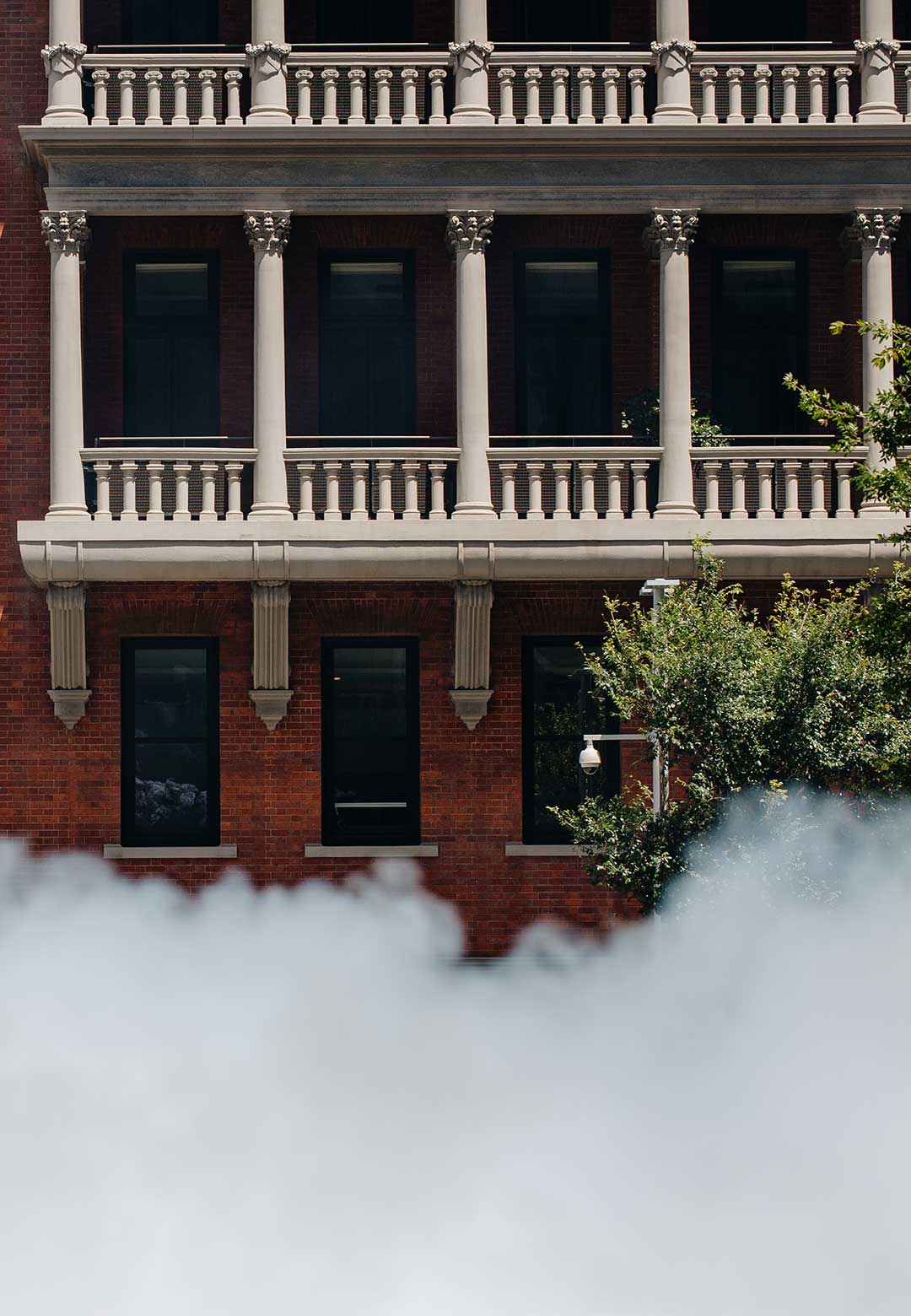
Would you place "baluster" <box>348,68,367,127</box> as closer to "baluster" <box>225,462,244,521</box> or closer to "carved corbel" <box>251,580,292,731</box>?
"baluster" <box>225,462,244,521</box>

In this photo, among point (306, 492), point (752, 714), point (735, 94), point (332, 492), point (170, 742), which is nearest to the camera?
point (752, 714)

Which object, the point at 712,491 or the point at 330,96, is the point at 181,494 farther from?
the point at 712,491

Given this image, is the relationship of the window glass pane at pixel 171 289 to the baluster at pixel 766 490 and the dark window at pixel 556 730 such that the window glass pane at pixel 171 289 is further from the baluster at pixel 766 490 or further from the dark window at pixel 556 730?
the baluster at pixel 766 490

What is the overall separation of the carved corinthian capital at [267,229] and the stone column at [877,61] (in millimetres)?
6937

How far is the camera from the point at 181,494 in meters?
17.5

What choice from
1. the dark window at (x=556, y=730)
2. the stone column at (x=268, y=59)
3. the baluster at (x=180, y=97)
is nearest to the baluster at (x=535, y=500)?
the dark window at (x=556, y=730)

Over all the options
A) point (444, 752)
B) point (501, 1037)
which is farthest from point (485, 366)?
point (501, 1037)

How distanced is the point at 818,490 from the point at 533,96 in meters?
5.73

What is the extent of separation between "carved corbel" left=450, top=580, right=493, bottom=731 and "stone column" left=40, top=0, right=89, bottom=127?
23.4 feet

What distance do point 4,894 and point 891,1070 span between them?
11.6 metres

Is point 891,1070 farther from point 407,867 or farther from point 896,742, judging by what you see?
point 407,867

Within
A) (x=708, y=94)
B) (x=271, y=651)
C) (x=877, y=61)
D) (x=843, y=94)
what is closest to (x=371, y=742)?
(x=271, y=651)

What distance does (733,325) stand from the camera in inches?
754

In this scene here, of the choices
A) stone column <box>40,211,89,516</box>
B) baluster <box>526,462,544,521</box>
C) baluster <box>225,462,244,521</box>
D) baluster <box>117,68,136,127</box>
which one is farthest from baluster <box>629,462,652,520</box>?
baluster <box>117,68,136,127</box>
